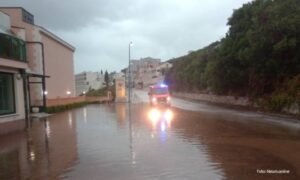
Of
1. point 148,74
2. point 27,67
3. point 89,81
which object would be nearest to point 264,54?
point 27,67

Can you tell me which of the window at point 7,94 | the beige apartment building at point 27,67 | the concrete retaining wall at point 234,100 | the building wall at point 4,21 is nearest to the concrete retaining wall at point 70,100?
the beige apartment building at point 27,67

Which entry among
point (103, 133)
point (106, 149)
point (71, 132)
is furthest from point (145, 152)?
point (71, 132)

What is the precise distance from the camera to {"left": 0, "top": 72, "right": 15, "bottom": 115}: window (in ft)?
70.1

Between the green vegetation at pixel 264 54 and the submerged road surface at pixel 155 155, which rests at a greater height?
the green vegetation at pixel 264 54

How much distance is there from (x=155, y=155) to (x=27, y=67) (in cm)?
1654

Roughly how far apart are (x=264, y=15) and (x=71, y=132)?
833 inches

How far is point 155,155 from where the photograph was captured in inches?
469

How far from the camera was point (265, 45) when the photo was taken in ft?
102

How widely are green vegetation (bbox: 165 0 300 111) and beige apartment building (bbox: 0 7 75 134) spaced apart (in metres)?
18.7

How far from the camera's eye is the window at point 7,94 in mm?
21375

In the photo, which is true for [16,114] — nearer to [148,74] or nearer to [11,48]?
[11,48]

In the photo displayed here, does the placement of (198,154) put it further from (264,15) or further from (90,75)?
(90,75)

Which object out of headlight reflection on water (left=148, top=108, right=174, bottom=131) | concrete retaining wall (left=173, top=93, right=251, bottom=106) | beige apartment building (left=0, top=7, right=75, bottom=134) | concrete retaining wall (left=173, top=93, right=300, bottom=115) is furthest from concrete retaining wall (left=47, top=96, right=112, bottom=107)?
concrete retaining wall (left=173, top=93, right=300, bottom=115)

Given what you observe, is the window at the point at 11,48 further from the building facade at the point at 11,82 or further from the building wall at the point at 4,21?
the building wall at the point at 4,21
